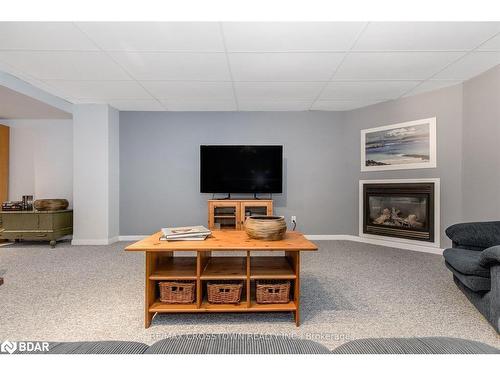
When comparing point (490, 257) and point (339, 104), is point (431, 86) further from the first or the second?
point (490, 257)

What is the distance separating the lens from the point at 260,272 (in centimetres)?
188

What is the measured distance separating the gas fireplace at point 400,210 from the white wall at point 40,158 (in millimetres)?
5064

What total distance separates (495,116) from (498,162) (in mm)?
521

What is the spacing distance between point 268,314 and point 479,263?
4.83 ft

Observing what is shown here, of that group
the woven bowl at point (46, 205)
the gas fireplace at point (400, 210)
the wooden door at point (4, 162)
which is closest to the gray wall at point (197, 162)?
the gas fireplace at point (400, 210)

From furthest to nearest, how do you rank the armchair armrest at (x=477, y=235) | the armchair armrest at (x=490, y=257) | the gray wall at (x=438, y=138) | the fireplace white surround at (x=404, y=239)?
the fireplace white surround at (x=404, y=239) < the gray wall at (x=438, y=138) < the armchair armrest at (x=477, y=235) < the armchair armrest at (x=490, y=257)

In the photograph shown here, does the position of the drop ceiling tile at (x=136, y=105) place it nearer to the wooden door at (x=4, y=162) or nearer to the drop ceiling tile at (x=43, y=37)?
the drop ceiling tile at (x=43, y=37)

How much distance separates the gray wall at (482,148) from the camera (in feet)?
10.1

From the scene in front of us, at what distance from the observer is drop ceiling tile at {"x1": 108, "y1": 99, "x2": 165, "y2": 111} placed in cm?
422

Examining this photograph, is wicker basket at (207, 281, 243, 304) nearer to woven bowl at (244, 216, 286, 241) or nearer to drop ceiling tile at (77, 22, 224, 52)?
woven bowl at (244, 216, 286, 241)

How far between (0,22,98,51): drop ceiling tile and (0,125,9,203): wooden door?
2739mm
